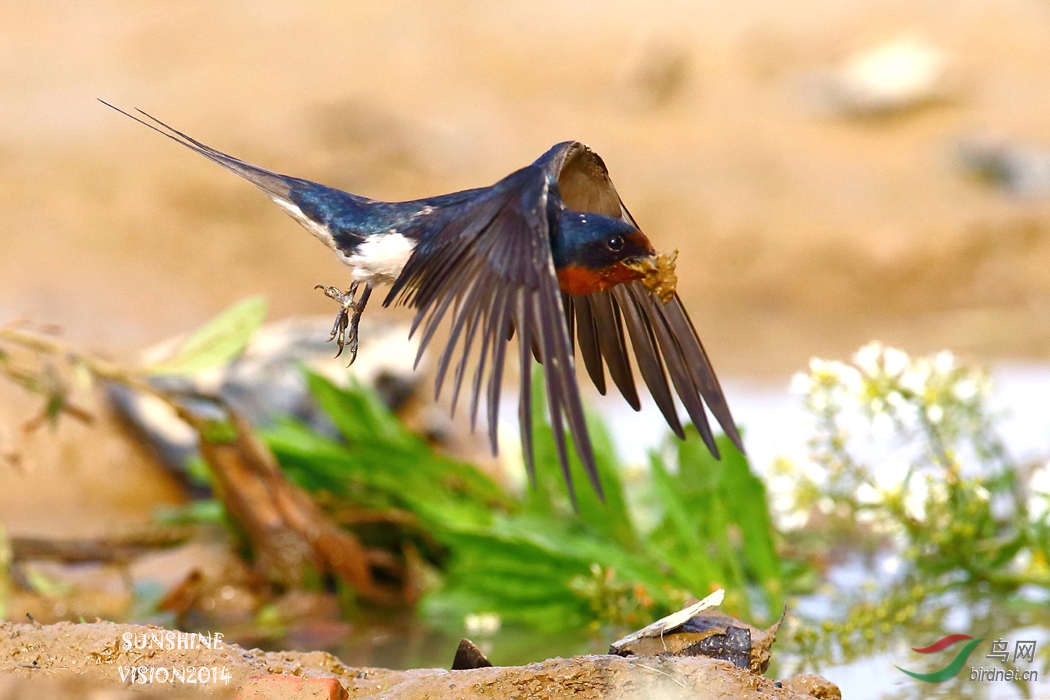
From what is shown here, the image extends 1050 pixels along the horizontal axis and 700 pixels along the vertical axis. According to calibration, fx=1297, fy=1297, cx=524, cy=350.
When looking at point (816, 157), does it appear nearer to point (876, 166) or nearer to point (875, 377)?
point (876, 166)

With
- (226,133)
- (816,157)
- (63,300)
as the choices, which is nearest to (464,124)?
(226,133)

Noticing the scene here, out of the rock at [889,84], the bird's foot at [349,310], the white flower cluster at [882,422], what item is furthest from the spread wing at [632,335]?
the rock at [889,84]

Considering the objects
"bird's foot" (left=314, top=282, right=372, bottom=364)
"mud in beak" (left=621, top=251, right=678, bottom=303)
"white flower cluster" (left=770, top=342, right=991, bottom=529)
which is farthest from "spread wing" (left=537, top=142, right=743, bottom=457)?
"white flower cluster" (left=770, top=342, right=991, bottom=529)

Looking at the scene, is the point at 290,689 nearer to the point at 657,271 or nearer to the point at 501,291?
the point at 501,291

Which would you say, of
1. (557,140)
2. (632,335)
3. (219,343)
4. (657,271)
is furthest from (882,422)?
(557,140)

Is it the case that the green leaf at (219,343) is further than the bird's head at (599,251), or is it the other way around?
the green leaf at (219,343)

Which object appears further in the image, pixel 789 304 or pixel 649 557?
pixel 789 304

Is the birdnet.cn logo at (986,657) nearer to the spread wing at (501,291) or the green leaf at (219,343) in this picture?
the spread wing at (501,291)

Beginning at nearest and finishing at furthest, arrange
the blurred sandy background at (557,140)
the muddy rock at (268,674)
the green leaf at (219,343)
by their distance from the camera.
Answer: the muddy rock at (268,674) → the green leaf at (219,343) → the blurred sandy background at (557,140)
